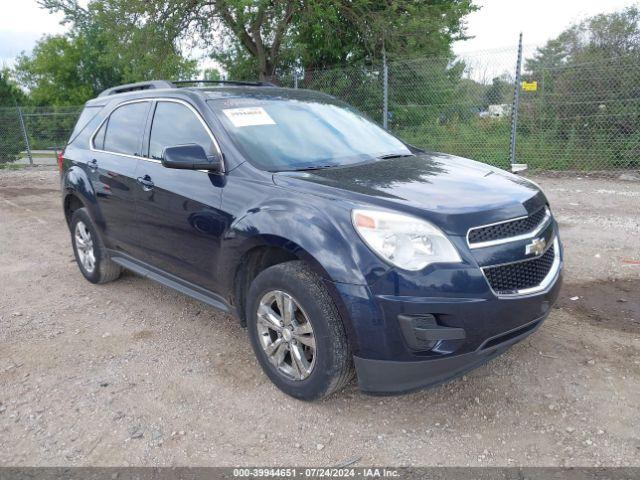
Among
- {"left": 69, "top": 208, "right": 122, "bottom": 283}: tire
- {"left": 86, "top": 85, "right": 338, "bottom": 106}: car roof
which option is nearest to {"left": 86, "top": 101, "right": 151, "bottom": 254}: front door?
{"left": 86, "top": 85, "right": 338, "bottom": 106}: car roof

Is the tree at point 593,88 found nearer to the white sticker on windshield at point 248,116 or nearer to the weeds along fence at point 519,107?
the weeds along fence at point 519,107

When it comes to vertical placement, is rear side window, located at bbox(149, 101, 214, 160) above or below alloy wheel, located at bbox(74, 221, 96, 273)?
above

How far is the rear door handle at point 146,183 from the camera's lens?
3.68 m

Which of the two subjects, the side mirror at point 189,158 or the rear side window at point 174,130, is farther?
the rear side window at point 174,130

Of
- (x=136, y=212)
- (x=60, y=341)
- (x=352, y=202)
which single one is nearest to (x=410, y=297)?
(x=352, y=202)

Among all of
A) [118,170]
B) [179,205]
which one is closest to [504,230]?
[179,205]

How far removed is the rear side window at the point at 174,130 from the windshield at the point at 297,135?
17 cm

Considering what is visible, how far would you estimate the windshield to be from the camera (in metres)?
3.24

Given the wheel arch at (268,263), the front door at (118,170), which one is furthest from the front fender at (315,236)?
the front door at (118,170)

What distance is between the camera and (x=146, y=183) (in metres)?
3.72

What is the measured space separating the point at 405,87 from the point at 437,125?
114 cm

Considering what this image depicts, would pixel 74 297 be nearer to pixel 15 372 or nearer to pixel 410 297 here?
pixel 15 372

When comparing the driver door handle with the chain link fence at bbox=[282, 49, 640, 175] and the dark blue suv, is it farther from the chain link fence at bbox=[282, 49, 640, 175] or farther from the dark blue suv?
the chain link fence at bbox=[282, 49, 640, 175]

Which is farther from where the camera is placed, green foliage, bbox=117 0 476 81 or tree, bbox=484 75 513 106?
green foliage, bbox=117 0 476 81
